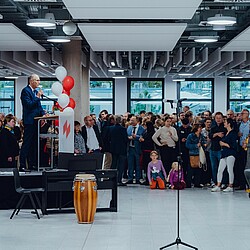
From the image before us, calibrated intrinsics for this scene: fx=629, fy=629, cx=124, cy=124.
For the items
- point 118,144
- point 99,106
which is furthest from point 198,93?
point 118,144

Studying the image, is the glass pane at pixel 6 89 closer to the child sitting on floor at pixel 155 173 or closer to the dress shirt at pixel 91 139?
the dress shirt at pixel 91 139

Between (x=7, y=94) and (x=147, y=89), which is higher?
(x=147, y=89)

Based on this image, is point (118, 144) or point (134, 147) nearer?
point (118, 144)

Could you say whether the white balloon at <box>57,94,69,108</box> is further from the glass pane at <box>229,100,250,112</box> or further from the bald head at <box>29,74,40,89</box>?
the glass pane at <box>229,100,250,112</box>

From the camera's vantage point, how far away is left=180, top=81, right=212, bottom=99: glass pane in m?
31.8

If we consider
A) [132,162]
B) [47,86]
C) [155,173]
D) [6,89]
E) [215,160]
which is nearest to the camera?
[215,160]

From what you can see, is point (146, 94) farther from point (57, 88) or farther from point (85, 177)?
point (85, 177)

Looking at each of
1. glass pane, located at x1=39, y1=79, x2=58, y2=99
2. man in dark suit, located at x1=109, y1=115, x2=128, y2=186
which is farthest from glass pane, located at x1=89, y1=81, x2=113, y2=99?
man in dark suit, located at x1=109, y1=115, x2=128, y2=186

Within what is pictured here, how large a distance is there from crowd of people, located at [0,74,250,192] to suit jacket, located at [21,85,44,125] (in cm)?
192

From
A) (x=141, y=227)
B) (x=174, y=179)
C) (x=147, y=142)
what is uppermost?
(x=147, y=142)

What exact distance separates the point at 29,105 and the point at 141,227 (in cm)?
280

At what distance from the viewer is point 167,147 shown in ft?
45.1

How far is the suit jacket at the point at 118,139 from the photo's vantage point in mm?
13742

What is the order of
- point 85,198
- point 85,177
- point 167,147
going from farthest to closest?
point 167,147 < point 85,177 < point 85,198
